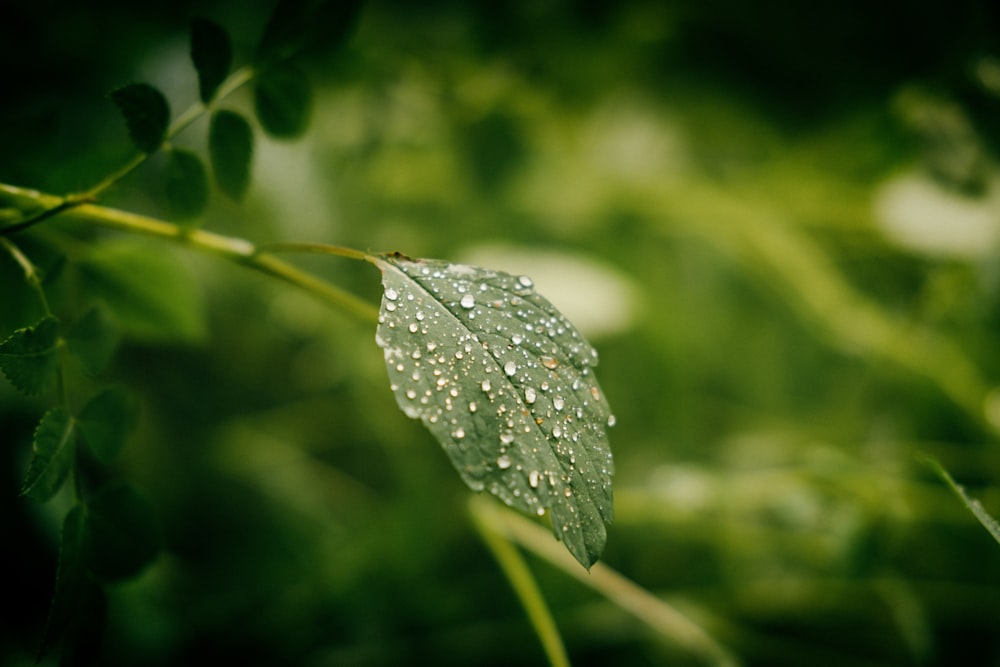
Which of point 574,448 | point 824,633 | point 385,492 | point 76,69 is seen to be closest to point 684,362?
point 824,633

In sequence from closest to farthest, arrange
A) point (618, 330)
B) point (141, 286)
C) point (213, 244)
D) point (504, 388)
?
point (504, 388) → point (213, 244) → point (141, 286) → point (618, 330)

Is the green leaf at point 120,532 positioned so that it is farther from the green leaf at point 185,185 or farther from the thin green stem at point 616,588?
the thin green stem at point 616,588

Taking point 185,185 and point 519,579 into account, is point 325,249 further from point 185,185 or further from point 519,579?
point 519,579

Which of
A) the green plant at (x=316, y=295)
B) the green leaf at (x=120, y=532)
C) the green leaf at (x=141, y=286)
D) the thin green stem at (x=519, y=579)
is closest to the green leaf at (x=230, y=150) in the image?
the green plant at (x=316, y=295)

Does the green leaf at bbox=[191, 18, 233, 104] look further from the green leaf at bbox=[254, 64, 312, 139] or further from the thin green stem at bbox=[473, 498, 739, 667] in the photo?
the thin green stem at bbox=[473, 498, 739, 667]

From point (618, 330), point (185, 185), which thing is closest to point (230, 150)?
point (185, 185)

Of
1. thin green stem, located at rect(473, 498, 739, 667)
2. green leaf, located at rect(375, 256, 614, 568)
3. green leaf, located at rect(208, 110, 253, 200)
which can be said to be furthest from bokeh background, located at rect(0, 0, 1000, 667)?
green leaf, located at rect(375, 256, 614, 568)
